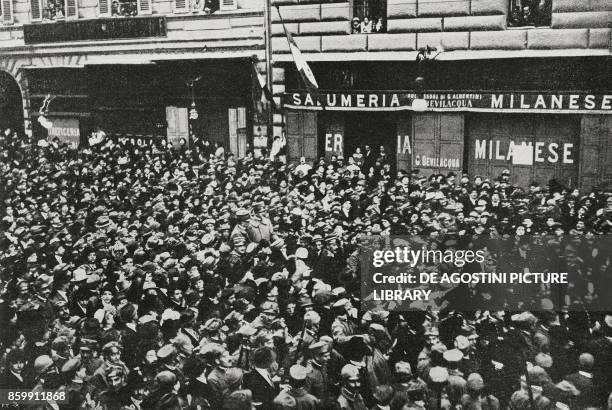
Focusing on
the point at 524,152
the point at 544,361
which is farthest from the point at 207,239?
the point at 524,152

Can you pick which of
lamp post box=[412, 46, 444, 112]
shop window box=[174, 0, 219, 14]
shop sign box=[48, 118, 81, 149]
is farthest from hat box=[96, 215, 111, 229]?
shop sign box=[48, 118, 81, 149]

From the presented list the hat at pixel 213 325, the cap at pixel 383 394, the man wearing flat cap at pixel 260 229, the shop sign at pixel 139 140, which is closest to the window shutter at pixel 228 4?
the shop sign at pixel 139 140

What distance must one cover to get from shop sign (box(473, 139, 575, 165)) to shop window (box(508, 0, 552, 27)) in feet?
8.67

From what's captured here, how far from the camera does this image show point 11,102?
65.5 ft

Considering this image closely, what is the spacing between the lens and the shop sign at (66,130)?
19.1 meters

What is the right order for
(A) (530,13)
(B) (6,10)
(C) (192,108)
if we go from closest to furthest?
(A) (530,13)
(B) (6,10)
(C) (192,108)

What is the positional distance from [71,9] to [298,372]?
16.0 meters

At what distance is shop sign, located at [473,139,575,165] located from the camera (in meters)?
13.6

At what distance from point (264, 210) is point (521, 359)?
546 centimetres

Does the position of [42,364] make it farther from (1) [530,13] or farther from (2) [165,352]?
(1) [530,13]

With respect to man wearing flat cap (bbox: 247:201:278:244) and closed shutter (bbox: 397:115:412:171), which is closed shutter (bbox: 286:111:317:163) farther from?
man wearing flat cap (bbox: 247:201:278:244)

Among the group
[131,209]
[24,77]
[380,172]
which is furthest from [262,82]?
[24,77]

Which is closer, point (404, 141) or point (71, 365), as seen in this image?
point (71, 365)

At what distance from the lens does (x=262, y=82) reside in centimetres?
1638
